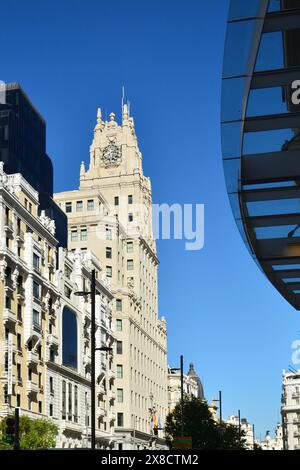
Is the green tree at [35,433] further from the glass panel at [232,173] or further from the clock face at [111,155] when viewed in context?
the clock face at [111,155]

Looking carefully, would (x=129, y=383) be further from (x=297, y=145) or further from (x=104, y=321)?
(x=297, y=145)

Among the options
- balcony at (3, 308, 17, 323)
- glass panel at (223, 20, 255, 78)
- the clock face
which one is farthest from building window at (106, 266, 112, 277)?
glass panel at (223, 20, 255, 78)

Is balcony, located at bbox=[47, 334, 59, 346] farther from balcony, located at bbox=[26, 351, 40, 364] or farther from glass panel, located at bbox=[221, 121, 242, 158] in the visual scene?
glass panel, located at bbox=[221, 121, 242, 158]

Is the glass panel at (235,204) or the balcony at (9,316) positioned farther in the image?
the balcony at (9,316)

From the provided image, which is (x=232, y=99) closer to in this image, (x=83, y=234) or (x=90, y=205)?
(x=83, y=234)

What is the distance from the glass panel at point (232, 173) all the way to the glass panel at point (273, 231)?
2.44m

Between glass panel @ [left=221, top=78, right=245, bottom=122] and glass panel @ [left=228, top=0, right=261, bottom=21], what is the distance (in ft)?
4.08

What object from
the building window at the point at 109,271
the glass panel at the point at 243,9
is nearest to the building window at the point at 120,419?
the building window at the point at 109,271

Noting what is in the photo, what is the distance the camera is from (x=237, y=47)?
8539 mm

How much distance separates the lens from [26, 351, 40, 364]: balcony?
2734 inches

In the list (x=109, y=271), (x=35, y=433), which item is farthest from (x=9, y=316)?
(x=109, y=271)

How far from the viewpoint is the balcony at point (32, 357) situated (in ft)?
228

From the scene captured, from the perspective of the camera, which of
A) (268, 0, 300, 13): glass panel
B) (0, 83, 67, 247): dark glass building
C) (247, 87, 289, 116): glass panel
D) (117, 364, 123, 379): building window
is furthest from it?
(117, 364, 123, 379): building window

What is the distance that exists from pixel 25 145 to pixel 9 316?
58132mm
